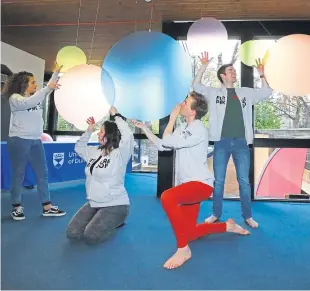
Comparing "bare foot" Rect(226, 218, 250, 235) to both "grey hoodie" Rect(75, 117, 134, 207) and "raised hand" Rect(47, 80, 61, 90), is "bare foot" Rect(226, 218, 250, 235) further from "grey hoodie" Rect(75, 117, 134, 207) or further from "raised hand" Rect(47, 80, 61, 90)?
"raised hand" Rect(47, 80, 61, 90)

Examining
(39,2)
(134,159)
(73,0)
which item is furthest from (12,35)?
(134,159)

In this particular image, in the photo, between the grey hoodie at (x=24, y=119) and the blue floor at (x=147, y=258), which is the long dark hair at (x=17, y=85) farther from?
the blue floor at (x=147, y=258)

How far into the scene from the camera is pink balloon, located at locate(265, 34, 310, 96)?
6.35 ft

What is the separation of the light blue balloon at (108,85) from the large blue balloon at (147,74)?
15mm

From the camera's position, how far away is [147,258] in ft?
5.25

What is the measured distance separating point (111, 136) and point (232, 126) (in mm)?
936

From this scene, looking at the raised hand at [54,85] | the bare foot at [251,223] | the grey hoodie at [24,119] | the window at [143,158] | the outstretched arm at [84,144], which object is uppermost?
the raised hand at [54,85]

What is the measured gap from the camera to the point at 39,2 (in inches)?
122

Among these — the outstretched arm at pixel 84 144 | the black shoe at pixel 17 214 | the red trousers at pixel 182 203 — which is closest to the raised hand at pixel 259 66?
the red trousers at pixel 182 203

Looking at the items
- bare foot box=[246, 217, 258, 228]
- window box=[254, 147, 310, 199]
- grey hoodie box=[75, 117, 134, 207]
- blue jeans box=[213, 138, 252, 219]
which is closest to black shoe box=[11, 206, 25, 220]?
grey hoodie box=[75, 117, 134, 207]

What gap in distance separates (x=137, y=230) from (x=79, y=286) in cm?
84

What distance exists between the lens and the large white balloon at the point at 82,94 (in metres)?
1.82

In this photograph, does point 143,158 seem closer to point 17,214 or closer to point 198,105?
point 17,214

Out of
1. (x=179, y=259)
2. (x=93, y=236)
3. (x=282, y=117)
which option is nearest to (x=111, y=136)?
(x=93, y=236)
